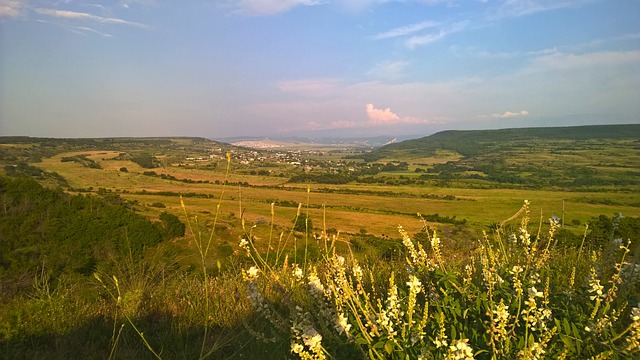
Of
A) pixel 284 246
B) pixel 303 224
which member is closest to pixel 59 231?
pixel 303 224

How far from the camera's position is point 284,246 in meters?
3.84

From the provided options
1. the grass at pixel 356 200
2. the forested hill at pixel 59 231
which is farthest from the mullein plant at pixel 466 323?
the grass at pixel 356 200

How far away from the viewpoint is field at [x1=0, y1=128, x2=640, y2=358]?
9.80 feet

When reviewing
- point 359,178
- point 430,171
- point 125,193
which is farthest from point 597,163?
point 125,193

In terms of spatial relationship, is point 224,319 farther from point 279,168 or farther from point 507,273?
point 279,168

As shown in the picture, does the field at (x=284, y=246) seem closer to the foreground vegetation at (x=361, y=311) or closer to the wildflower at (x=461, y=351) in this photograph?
the foreground vegetation at (x=361, y=311)

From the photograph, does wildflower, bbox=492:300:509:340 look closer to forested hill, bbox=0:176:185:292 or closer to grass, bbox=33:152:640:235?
forested hill, bbox=0:176:185:292

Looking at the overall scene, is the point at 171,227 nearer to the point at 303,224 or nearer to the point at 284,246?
the point at 303,224

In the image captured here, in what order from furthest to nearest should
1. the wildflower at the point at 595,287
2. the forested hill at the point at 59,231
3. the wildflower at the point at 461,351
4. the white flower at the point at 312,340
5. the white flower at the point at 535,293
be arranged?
the forested hill at the point at 59,231 → the wildflower at the point at 595,287 → the white flower at the point at 535,293 → the white flower at the point at 312,340 → the wildflower at the point at 461,351

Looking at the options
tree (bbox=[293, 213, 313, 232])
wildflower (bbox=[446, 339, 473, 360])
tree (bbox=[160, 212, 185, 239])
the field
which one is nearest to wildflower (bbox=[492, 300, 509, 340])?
the field

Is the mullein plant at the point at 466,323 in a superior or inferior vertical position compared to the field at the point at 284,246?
superior

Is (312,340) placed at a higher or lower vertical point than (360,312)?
higher

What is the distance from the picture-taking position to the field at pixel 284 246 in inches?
118

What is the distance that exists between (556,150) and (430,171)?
81.6 metres
